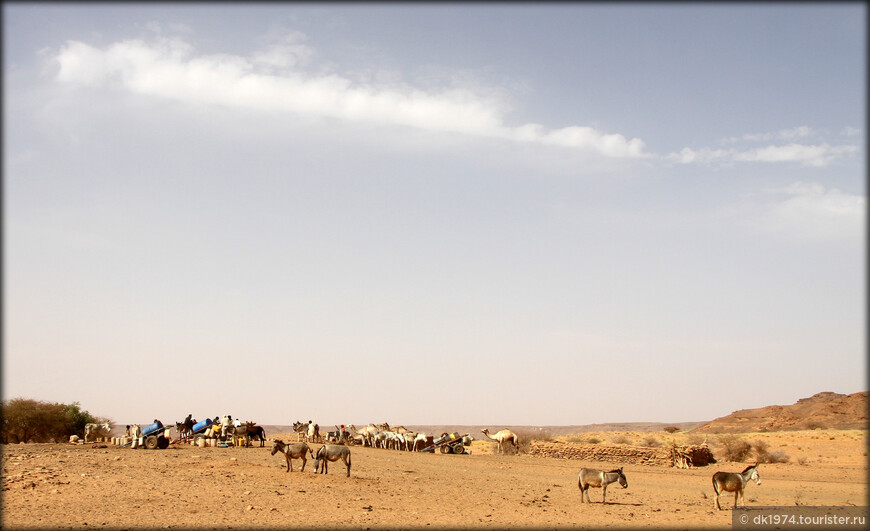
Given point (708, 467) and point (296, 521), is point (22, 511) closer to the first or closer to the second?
point (296, 521)

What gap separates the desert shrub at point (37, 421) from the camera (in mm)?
49750

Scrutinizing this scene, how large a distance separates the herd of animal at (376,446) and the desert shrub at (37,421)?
575cm

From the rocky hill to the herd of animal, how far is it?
61009mm

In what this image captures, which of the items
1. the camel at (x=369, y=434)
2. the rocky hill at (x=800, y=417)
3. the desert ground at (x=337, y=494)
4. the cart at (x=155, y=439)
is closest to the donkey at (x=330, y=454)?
the desert ground at (x=337, y=494)

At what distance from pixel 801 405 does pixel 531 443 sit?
104 m

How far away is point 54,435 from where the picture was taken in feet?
168

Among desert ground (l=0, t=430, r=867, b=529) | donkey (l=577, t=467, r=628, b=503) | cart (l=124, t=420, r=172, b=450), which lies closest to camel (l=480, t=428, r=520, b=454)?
desert ground (l=0, t=430, r=867, b=529)

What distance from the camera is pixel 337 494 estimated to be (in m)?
20.6

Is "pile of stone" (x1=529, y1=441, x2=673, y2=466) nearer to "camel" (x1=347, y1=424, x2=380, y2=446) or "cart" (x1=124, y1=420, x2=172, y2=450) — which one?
"camel" (x1=347, y1=424, x2=380, y2=446)

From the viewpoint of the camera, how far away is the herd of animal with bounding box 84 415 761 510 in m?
20.5

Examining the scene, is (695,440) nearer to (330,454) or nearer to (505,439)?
(505,439)

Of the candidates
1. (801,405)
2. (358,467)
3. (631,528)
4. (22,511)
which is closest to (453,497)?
(631,528)

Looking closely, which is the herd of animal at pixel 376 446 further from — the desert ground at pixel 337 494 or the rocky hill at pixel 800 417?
the rocky hill at pixel 800 417

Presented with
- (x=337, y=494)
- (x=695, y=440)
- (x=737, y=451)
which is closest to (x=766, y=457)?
(x=737, y=451)
